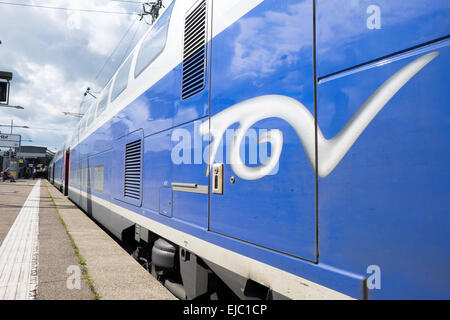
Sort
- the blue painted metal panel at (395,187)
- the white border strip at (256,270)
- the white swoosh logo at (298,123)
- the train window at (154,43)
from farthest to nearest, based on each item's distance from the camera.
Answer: the train window at (154,43) < the white border strip at (256,270) < the white swoosh logo at (298,123) < the blue painted metal panel at (395,187)

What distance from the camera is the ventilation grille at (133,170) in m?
3.95

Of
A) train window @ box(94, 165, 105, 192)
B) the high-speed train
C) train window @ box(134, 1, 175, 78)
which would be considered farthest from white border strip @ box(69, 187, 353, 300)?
train window @ box(94, 165, 105, 192)

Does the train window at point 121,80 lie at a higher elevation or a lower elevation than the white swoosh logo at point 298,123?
higher

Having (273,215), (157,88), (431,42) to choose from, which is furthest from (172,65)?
(431,42)

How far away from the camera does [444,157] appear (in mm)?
1059

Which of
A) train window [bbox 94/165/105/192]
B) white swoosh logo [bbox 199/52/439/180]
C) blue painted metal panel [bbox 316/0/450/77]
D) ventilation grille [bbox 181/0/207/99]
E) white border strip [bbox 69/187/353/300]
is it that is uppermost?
ventilation grille [bbox 181/0/207/99]

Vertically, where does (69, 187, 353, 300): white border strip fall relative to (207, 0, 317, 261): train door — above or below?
below

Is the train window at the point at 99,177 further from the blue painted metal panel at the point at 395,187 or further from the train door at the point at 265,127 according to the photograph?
the blue painted metal panel at the point at 395,187

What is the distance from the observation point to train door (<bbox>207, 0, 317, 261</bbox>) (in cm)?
156

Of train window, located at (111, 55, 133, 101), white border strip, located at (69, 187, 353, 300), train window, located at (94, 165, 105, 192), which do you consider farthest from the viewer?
train window, located at (94, 165, 105, 192)

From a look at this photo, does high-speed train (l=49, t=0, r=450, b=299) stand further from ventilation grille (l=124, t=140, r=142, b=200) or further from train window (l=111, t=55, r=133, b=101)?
train window (l=111, t=55, r=133, b=101)

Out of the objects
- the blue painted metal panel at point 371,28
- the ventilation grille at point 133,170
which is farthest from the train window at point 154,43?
the blue painted metal panel at point 371,28

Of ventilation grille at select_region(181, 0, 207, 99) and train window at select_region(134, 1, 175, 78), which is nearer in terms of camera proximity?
ventilation grille at select_region(181, 0, 207, 99)

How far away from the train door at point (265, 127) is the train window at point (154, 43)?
134 centimetres
